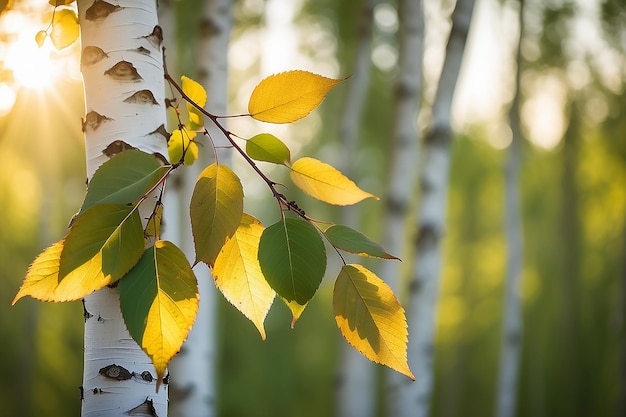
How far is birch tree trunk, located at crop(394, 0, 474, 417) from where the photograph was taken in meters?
2.85

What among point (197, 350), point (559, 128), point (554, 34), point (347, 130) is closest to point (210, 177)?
point (197, 350)

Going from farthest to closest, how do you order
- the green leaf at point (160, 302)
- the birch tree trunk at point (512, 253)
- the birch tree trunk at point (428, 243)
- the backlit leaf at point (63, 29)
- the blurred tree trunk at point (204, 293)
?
the birch tree trunk at point (512, 253)
the birch tree trunk at point (428, 243)
the blurred tree trunk at point (204, 293)
the backlit leaf at point (63, 29)
the green leaf at point (160, 302)

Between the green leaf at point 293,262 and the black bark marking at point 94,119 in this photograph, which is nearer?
the green leaf at point 293,262

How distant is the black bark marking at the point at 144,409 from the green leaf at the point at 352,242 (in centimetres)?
29

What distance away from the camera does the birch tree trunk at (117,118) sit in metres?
0.63

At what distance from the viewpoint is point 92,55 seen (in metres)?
0.69

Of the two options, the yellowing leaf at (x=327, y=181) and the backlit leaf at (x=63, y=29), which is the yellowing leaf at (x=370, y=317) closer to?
the yellowing leaf at (x=327, y=181)

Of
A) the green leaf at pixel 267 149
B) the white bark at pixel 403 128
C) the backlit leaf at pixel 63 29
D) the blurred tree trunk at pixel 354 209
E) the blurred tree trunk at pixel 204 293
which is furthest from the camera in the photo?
the blurred tree trunk at pixel 354 209

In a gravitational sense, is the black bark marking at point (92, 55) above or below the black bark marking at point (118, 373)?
above

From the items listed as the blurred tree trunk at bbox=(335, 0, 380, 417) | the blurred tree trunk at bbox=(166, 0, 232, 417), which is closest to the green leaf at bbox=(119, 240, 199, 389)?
the blurred tree trunk at bbox=(166, 0, 232, 417)

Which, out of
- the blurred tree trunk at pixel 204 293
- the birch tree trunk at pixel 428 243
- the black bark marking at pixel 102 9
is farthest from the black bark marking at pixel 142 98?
the birch tree trunk at pixel 428 243

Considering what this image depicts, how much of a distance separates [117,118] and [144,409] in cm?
35

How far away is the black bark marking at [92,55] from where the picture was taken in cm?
68

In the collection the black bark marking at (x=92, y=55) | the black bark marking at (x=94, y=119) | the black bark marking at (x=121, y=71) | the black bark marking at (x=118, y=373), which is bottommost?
the black bark marking at (x=118, y=373)
